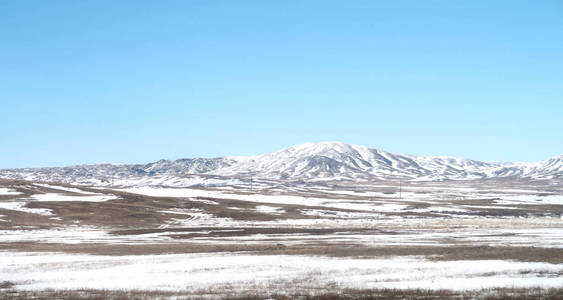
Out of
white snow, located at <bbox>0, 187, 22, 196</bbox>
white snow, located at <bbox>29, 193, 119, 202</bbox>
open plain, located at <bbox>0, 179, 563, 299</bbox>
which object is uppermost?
white snow, located at <bbox>0, 187, 22, 196</bbox>

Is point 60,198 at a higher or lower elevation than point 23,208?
higher

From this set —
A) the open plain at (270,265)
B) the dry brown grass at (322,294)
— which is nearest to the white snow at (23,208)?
the open plain at (270,265)

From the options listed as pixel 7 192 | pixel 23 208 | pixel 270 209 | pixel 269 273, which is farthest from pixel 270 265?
pixel 7 192

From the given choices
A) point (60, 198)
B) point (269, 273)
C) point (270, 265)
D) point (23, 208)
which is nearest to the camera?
point (269, 273)

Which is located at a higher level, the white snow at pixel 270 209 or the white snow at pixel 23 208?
the white snow at pixel 23 208

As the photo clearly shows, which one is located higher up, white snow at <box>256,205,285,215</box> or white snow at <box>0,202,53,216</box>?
white snow at <box>0,202,53,216</box>

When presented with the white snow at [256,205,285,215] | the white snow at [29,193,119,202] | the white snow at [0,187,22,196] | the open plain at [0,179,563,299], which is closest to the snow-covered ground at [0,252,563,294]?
the open plain at [0,179,563,299]

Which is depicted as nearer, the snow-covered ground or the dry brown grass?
the dry brown grass

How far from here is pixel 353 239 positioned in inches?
2495

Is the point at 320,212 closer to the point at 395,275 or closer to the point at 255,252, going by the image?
the point at 255,252

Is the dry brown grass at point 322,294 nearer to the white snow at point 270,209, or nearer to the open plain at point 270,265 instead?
the open plain at point 270,265

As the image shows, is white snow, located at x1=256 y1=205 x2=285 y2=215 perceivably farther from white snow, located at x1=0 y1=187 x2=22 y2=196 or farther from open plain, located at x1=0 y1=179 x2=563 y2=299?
white snow, located at x1=0 y1=187 x2=22 y2=196

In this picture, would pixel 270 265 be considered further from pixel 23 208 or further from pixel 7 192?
pixel 7 192

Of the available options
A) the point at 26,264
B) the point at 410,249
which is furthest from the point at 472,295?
the point at 26,264
